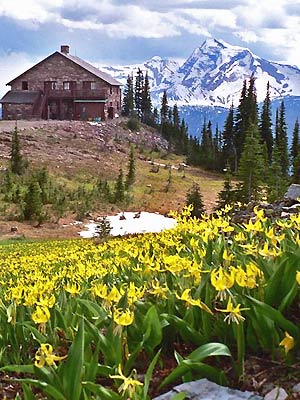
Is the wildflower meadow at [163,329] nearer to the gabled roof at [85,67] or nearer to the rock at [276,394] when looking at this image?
the rock at [276,394]

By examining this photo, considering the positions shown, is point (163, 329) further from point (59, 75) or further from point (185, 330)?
point (59, 75)

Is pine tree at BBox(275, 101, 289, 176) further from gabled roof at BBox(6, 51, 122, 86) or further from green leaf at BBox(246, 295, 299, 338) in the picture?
green leaf at BBox(246, 295, 299, 338)

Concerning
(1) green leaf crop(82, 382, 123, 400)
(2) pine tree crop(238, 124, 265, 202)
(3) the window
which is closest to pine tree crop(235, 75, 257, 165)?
(3) the window

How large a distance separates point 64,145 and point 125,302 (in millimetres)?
43779

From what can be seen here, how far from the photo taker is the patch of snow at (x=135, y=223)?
28.3m

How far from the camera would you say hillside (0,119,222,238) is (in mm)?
34947

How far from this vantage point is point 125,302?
3.10 metres

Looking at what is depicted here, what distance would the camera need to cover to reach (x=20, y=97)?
62.2 metres

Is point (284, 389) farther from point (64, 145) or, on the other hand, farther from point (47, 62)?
point (47, 62)

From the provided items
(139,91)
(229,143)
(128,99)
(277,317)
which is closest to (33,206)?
(277,317)

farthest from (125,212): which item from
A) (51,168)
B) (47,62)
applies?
(47,62)

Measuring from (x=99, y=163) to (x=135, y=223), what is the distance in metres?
14.4

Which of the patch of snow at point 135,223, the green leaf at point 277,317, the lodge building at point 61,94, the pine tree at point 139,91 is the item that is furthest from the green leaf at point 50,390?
the pine tree at point 139,91

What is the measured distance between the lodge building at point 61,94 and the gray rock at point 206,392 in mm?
58802
